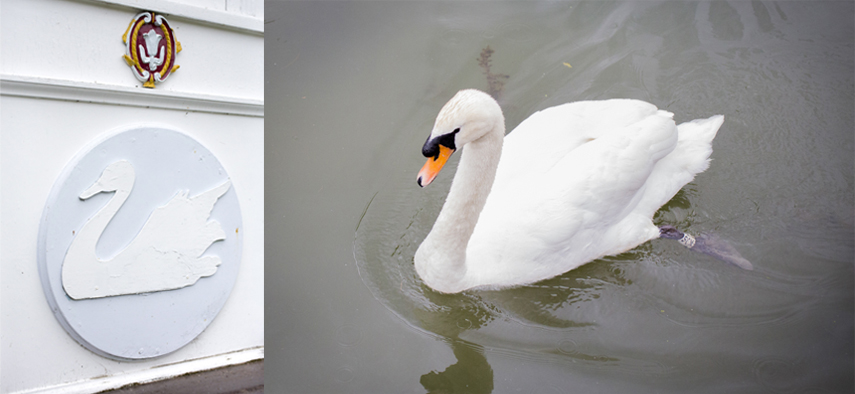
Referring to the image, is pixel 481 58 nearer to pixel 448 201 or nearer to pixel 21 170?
pixel 448 201

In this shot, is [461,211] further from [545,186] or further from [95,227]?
[95,227]

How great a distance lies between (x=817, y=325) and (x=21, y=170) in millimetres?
2463

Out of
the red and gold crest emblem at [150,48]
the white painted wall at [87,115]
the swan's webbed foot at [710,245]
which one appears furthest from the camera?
the swan's webbed foot at [710,245]

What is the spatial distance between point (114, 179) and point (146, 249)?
0.72 feet

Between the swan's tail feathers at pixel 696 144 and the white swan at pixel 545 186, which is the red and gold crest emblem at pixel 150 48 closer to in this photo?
the white swan at pixel 545 186

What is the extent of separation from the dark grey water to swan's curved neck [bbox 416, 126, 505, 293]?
0.13m

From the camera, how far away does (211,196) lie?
146 cm

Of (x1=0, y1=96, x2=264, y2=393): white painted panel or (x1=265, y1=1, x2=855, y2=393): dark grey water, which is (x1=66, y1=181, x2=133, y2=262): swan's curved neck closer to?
(x1=0, y1=96, x2=264, y2=393): white painted panel

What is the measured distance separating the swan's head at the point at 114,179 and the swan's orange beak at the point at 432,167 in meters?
0.83

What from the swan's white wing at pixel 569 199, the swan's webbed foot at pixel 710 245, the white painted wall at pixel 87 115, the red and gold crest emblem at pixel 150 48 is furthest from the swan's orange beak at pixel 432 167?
the swan's webbed foot at pixel 710 245

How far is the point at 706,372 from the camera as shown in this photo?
141cm

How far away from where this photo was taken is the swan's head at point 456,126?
1.23 m

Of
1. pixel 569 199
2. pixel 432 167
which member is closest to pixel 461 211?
pixel 432 167

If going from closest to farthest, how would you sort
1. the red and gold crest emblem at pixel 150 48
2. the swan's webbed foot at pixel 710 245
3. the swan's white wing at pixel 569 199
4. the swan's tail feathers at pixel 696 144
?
1. the red and gold crest emblem at pixel 150 48
2. the swan's white wing at pixel 569 199
3. the swan's webbed foot at pixel 710 245
4. the swan's tail feathers at pixel 696 144
